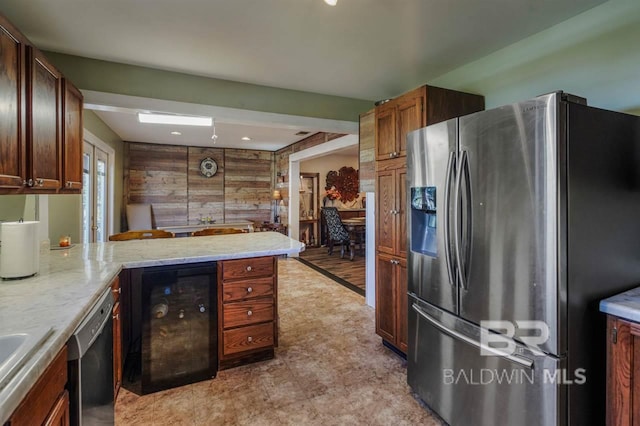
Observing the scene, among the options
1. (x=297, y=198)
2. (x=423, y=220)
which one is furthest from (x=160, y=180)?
(x=423, y=220)

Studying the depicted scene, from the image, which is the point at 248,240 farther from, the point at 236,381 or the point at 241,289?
the point at 236,381

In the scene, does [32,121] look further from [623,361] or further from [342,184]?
[342,184]

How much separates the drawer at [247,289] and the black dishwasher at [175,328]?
0.10 meters

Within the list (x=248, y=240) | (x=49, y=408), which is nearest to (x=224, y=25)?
(x=248, y=240)

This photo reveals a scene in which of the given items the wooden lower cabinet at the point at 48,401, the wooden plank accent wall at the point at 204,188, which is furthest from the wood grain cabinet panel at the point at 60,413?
the wooden plank accent wall at the point at 204,188

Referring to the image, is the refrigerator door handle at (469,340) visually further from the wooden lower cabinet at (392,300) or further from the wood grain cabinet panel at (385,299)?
the wood grain cabinet panel at (385,299)

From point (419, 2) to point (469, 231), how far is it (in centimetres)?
138

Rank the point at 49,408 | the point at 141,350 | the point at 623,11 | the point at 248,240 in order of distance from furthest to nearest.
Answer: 1. the point at 248,240
2. the point at 141,350
3. the point at 623,11
4. the point at 49,408

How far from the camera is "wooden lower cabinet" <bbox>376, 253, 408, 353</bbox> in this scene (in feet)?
8.30

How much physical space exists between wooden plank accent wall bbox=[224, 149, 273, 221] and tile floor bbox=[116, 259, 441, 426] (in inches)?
189

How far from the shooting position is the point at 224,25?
2123 millimetres

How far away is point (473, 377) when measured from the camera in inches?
64.4

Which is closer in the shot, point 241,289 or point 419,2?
point 419,2

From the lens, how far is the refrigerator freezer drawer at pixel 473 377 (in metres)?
1.36
